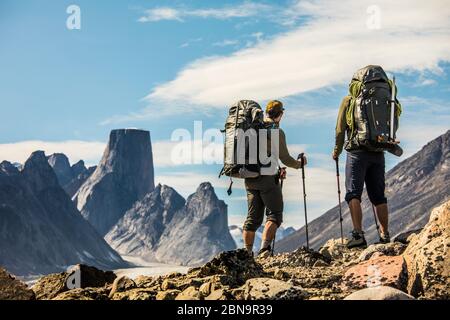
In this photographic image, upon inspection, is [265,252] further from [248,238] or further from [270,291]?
[270,291]

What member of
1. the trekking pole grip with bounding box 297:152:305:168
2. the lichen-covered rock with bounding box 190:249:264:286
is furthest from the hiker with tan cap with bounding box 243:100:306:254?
the lichen-covered rock with bounding box 190:249:264:286

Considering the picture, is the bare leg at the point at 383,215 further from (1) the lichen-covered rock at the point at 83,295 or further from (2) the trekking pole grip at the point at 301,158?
(1) the lichen-covered rock at the point at 83,295

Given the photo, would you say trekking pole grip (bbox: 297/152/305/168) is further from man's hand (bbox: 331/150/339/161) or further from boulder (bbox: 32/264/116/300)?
boulder (bbox: 32/264/116/300)

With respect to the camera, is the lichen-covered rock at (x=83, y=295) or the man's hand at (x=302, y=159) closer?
the lichen-covered rock at (x=83, y=295)

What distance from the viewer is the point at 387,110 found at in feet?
44.5

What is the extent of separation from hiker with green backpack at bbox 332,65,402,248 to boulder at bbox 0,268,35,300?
6.48 meters

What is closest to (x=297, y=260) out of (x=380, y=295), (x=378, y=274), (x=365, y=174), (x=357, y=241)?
(x=357, y=241)

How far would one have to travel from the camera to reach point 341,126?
13.9m

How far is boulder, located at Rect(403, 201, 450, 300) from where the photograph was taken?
930cm

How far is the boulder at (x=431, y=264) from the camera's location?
930 cm

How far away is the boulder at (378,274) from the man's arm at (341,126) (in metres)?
3.92

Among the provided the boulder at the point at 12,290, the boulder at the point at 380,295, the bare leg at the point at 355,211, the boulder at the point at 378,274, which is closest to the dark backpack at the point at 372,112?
the bare leg at the point at 355,211
